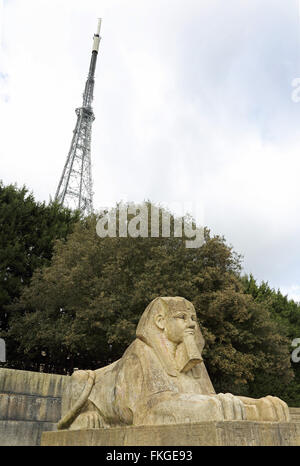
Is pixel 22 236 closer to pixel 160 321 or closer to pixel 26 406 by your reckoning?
pixel 26 406

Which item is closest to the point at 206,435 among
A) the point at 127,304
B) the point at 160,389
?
the point at 160,389

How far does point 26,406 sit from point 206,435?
6589 millimetres

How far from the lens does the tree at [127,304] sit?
16.0 m

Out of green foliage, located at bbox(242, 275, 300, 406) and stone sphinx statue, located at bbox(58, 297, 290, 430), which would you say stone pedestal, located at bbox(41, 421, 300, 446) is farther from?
green foliage, located at bbox(242, 275, 300, 406)

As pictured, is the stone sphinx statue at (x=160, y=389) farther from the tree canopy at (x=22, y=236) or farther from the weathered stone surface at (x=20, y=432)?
the tree canopy at (x=22, y=236)

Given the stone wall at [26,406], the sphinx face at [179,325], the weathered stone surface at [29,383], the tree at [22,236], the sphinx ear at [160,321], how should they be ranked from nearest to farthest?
1. the sphinx face at [179,325]
2. the sphinx ear at [160,321]
3. the stone wall at [26,406]
4. the weathered stone surface at [29,383]
5. the tree at [22,236]

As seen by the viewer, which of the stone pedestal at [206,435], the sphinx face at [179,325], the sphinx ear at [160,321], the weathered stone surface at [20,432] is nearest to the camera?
the stone pedestal at [206,435]

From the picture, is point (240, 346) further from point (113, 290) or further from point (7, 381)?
point (7, 381)

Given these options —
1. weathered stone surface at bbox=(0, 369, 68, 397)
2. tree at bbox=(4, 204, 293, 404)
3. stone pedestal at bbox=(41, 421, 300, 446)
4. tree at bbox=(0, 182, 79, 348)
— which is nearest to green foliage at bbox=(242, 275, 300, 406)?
tree at bbox=(4, 204, 293, 404)

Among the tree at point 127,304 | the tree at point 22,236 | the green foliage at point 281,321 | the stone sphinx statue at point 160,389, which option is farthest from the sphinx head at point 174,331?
the green foliage at point 281,321

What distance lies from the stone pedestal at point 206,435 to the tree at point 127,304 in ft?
34.8

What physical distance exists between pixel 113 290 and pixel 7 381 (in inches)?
311

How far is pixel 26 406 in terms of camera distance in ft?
30.1

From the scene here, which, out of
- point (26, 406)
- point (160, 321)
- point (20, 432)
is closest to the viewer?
point (160, 321)
